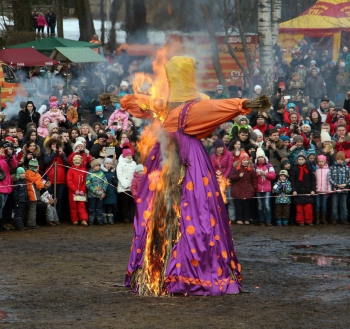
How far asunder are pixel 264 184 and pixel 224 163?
81cm

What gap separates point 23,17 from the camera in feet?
106

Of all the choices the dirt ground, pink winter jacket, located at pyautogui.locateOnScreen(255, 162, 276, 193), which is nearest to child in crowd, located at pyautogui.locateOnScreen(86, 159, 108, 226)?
the dirt ground

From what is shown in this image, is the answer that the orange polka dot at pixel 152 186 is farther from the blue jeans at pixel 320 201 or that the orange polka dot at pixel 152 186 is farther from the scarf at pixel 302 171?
the blue jeans at pixel 320 201

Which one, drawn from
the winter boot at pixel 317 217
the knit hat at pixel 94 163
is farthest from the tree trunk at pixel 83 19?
the winter boot at pixel 317 217

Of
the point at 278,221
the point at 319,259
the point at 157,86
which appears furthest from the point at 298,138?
the point at 157,86

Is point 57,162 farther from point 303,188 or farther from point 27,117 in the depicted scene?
point 303,188

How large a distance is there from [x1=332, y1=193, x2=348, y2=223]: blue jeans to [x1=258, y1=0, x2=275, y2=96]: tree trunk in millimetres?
6299

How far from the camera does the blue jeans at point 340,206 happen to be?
1614 centimetres

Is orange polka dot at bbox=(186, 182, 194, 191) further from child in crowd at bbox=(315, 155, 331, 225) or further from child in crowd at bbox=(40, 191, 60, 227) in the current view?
child in crowd at bbox=(315, 155, 331, 225)

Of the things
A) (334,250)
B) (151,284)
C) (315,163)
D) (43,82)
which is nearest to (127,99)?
(151,284)

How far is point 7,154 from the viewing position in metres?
14.6

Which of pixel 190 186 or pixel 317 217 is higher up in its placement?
pixel 190 186

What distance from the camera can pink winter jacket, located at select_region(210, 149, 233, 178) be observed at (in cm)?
1562

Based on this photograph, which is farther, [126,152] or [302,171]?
[302,171]
